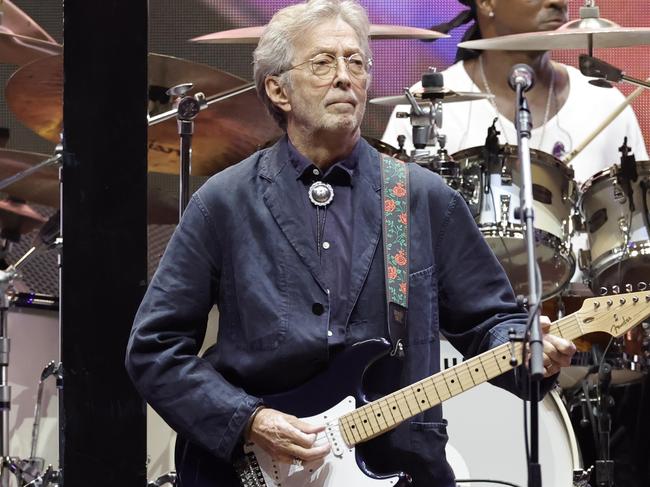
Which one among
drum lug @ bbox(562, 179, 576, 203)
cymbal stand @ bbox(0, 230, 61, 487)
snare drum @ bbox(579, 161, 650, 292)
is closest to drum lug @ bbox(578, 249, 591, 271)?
snare drum @ bbox(579, 161, 650, 292)

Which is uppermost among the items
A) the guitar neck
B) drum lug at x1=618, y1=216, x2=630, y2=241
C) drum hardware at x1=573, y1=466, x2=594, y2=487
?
drum lug at x1=618, y1=216, x2=630, y2=241

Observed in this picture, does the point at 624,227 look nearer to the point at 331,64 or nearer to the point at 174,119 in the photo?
the point at 174,119

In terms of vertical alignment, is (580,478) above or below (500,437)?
below

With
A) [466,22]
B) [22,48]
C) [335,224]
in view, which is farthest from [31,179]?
[335,224]

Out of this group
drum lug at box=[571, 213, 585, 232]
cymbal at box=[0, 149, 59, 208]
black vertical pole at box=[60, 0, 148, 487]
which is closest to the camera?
black vertical pole at box=[60, 0, 148, 487]

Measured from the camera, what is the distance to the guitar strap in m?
3.63

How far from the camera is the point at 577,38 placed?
5.77 m

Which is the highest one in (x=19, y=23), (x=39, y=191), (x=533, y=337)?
(x=19, y=23)

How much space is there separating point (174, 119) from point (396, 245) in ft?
8.37

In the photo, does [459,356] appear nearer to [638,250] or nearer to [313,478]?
[638,250]

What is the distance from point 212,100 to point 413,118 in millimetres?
874

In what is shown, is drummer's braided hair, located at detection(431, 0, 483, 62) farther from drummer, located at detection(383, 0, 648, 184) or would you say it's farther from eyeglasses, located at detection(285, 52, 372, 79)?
eyeglasses, located at detection(285, 52, 372, 79)

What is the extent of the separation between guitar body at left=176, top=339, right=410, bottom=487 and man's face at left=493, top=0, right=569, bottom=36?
3491 mm

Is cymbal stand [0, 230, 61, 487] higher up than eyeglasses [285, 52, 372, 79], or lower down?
lower down
